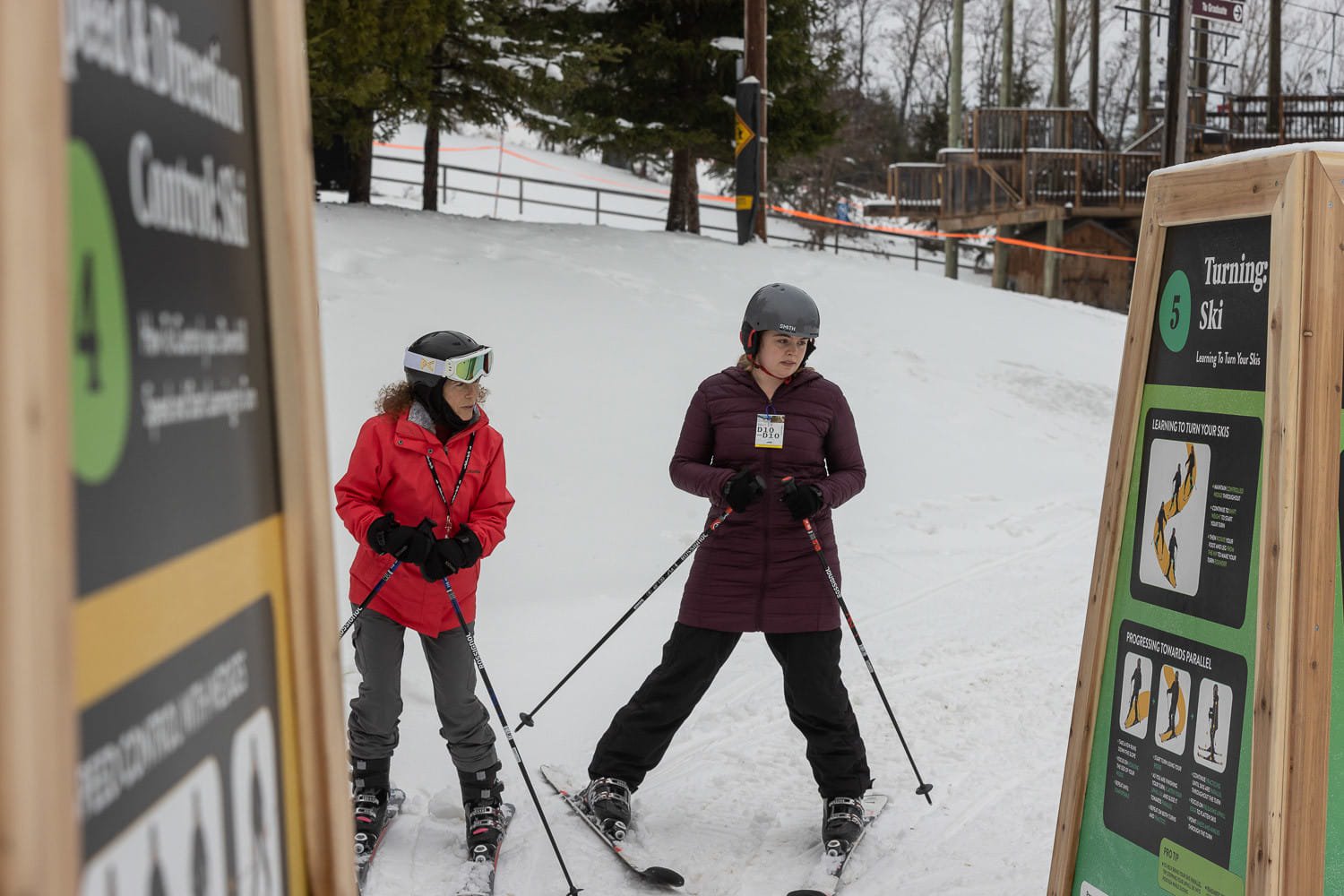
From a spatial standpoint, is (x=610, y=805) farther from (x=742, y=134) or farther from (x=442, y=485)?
(x=742, y=134)

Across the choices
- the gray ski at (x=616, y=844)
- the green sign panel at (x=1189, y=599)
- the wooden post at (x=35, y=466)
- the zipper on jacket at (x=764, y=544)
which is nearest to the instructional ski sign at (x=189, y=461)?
the wooden post at (x=35, y=466)

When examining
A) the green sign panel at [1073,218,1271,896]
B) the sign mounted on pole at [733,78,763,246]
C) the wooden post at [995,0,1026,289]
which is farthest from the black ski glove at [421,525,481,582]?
the wooden post at [995,0,1026,289]

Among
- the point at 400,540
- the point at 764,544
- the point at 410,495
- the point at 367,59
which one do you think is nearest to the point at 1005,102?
the point at 367,59

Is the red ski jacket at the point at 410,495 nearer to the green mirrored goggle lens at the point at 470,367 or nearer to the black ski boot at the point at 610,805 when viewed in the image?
the green mirrored goggle lens at the point at 470,367

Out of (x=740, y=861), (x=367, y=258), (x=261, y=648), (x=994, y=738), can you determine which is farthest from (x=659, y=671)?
(x=367, y=258)

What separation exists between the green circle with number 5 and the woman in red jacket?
215cm

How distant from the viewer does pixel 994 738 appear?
5742mm

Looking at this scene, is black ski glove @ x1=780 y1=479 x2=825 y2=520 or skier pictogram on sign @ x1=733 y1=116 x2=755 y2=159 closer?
black ski glove @ x1=780 y1=479 x2=825 y2=520

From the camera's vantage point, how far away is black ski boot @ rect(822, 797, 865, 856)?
453 centimetres

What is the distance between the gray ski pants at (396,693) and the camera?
14.1 feet

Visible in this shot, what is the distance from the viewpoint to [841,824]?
4582 millimetres

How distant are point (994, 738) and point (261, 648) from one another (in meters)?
4.62

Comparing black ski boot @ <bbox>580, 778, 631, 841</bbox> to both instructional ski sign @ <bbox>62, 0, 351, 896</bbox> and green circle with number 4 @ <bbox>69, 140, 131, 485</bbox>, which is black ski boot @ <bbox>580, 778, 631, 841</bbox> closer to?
instructional ski sign @ <bbox>62, 0, 351, 896</bbox>

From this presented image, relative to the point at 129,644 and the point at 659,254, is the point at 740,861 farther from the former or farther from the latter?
the point at 659,254
